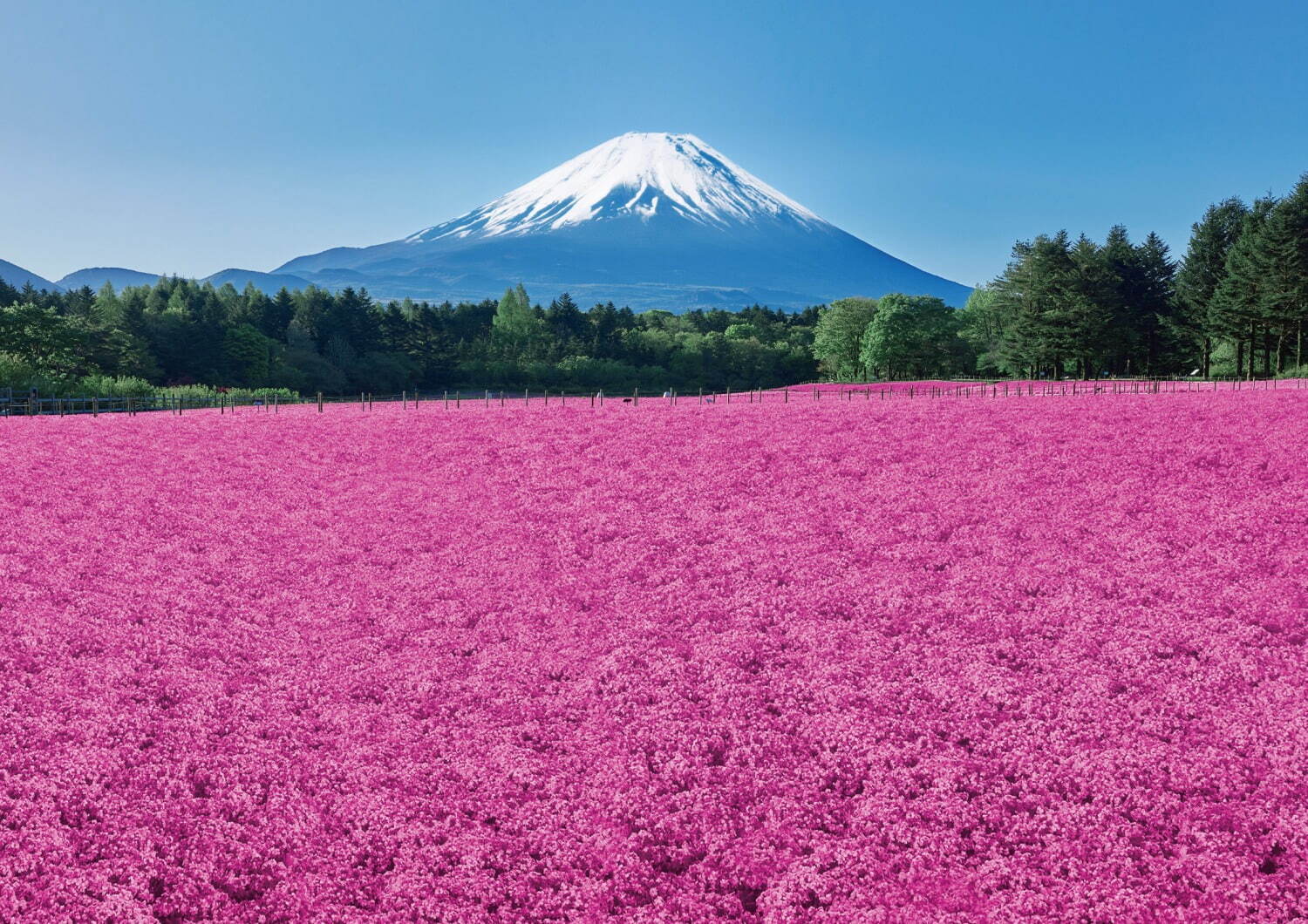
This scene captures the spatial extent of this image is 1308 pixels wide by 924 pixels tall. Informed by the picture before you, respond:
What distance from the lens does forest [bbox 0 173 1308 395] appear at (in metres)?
70.9

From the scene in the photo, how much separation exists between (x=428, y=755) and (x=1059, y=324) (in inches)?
3330

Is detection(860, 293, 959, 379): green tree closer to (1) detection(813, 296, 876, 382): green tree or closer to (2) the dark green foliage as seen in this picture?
(1) detection(813, 296, 876, 382): green tree

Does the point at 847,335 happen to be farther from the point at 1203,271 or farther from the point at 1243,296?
the point at 1243,296

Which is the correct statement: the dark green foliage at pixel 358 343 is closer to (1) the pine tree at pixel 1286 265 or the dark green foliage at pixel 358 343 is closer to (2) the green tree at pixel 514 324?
(2) the green tree at pixel 514 324

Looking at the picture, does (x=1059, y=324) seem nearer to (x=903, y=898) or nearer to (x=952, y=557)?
(x=952, y=557)

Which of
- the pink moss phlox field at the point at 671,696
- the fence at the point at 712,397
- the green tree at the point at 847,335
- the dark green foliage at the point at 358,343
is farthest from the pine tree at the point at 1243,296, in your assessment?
the dark green foliage at the point at 358,343

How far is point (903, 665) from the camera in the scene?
41.7 ft

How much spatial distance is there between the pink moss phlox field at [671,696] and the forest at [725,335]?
57.0 meters

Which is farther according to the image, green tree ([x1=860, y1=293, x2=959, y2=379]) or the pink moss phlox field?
green tree ([x1=860, y1=293, x2=959, y2=379])

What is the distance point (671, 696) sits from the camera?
11961 millimetres

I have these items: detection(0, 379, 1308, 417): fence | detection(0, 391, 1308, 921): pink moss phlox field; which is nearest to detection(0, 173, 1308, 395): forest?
detection(0, 379, 1308, 417): fence

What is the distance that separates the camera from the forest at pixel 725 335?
70.9m

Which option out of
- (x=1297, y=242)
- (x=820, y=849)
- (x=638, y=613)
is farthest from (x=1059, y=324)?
(x=820, y=849)

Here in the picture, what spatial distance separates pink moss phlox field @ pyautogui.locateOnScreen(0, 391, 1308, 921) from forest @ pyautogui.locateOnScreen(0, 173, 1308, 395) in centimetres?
5700
